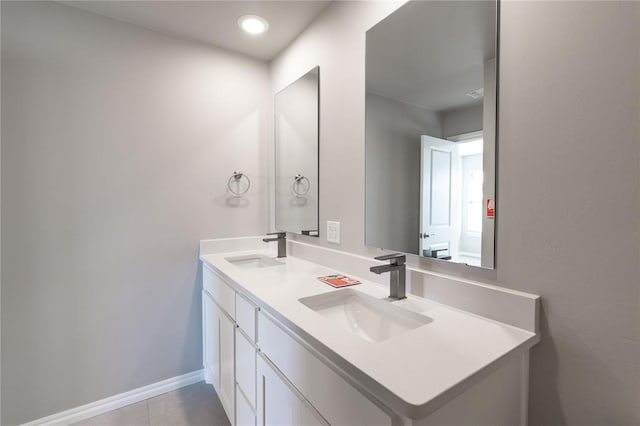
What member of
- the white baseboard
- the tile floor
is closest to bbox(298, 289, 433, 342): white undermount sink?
the tile floor

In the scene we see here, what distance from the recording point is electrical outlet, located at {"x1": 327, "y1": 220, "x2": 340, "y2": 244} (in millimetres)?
1618

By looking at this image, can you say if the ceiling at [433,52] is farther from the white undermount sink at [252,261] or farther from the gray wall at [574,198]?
the white undermount sink at [252,261]

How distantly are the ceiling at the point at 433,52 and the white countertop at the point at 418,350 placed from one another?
74 centimetres

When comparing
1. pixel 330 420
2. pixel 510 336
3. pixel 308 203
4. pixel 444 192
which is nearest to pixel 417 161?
pixel 444 192

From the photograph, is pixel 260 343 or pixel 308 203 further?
pixel 308 203

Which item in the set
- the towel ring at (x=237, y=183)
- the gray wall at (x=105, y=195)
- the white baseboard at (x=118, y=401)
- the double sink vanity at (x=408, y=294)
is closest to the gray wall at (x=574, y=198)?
the double sink vanity at (x=408, y=294)

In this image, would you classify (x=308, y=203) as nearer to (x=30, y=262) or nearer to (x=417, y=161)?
(x=417, y=161)

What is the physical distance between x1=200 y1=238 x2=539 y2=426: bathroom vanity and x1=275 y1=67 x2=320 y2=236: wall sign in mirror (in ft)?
1.58

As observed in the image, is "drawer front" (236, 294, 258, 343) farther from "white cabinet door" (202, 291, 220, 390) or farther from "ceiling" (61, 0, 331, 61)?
"ceiling" (61, 0, 331, 61)

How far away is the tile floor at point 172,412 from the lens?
169 cm

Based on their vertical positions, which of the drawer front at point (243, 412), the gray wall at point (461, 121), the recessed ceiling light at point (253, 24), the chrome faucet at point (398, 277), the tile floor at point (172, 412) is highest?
the recessed ceiling light at point (253, 24)

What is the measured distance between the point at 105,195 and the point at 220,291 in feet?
3.02

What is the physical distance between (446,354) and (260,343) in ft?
2.37

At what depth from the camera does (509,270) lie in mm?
925
